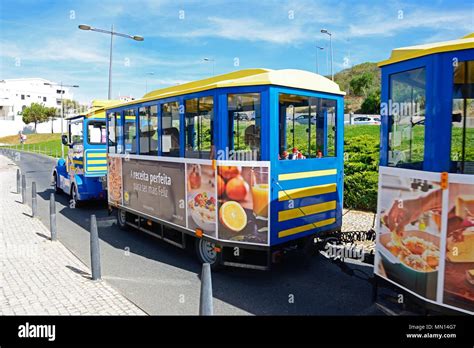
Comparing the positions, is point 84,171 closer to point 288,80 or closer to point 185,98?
point 185,98

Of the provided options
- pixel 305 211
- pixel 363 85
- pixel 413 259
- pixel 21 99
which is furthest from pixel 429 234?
pixel 21 99

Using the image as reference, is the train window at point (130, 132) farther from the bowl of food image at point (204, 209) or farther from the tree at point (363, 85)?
the tree at point (363, 85)

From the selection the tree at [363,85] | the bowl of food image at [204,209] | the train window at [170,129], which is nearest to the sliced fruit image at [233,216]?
the bowl of food image at [204,209]

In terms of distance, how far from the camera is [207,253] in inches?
244

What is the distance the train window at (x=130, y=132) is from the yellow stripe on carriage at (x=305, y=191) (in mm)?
3913

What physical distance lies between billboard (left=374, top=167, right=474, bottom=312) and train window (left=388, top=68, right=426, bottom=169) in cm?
16

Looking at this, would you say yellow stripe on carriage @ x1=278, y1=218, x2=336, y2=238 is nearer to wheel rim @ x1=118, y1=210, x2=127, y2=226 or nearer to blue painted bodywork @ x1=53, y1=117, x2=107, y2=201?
wheel rim @ x1=118, y1=210, x2=127, y2=226

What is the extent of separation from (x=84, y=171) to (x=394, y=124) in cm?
980

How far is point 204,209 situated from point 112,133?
4494 mm

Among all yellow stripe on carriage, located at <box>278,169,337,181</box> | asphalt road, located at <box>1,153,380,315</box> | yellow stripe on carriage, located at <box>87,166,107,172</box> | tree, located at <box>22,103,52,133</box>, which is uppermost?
tree, located at <box>22,103,52,133</box>

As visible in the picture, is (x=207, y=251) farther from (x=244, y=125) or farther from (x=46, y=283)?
(x=46, y=283)

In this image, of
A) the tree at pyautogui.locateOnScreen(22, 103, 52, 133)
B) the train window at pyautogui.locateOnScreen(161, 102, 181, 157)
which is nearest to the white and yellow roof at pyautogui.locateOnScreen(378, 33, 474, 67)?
the train window at pyautogui.locateOnScreen(161, 102, 181, 157)

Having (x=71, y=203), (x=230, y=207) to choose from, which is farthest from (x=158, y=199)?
(x=71, y=203)

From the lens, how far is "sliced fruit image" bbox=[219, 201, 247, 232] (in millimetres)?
5391
